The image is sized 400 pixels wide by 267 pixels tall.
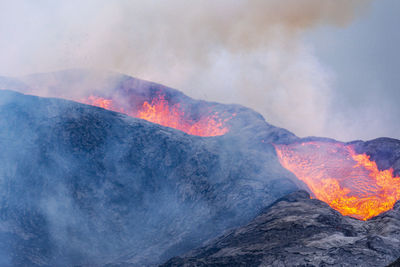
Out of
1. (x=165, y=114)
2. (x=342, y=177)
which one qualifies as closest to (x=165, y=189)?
(x=342, y=177)

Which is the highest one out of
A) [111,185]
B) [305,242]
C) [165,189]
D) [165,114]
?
[165,114]

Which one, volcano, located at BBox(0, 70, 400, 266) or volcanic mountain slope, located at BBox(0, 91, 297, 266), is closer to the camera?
volcano, located at BBox(0, 70, 400, 266)

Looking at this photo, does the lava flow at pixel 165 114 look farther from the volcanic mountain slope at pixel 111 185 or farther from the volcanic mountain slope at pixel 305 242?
the volcanic mountain slope at pixel 305 242

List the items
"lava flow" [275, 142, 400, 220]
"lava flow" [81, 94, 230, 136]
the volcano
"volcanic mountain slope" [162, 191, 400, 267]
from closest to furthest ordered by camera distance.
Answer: "volcanic mountain slope" [162, 191, 400, 267], the volcano, "lava flow" [275, 142, 400, 220], "lava flow" [81, 94, 230, 136]

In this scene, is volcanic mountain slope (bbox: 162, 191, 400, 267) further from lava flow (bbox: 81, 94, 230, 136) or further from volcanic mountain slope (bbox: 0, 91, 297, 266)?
lava flow (bbox: 81, 94, 230, 136)

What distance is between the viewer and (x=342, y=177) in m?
48.4

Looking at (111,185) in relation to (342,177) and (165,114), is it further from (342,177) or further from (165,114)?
(342,177)

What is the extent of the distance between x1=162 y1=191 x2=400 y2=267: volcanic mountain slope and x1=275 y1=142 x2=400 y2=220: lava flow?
11948mm

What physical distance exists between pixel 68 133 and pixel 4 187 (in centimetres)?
1001

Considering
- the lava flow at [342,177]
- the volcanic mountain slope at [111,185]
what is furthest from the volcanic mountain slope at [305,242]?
the lava flow at [342,177]

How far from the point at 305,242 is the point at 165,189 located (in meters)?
22.2

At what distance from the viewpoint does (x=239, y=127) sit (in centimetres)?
5816

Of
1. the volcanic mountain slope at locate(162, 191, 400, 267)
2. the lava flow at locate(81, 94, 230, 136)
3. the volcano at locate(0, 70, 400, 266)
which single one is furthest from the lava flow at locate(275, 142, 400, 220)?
the lava flow at locate(81, 94, 230, 136)

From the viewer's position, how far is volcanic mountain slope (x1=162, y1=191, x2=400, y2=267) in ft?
71.1
